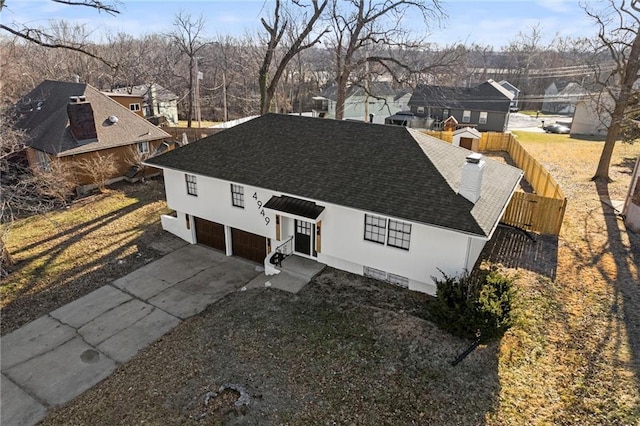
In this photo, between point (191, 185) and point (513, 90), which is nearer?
point (191, 185)

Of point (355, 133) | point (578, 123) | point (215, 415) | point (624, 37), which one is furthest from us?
point (578, 123)

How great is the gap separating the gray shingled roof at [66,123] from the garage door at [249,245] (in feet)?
47.9

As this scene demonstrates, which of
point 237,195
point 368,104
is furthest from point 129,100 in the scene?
point 368,104

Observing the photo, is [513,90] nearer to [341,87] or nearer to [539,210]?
[341,87]

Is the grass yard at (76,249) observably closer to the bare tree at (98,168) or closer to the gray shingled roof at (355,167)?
the bare tree at (98,168)

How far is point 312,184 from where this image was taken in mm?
14711

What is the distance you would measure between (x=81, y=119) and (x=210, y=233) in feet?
48.1

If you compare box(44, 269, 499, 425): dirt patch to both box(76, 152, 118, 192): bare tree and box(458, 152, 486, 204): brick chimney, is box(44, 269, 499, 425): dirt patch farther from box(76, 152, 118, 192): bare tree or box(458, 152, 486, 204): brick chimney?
box(76, 152, 118, 192): bare tree

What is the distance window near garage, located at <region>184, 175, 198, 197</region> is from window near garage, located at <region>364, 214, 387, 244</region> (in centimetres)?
842

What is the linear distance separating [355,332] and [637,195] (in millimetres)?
15434

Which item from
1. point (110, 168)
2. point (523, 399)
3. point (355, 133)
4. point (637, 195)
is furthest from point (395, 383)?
point (110, 168)

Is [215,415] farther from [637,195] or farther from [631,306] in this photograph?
[637,195]

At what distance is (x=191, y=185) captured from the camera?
1811cm

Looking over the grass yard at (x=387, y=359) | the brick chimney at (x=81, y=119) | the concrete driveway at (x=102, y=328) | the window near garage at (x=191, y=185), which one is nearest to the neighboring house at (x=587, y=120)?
the grass yard at (x=387, y=359)
